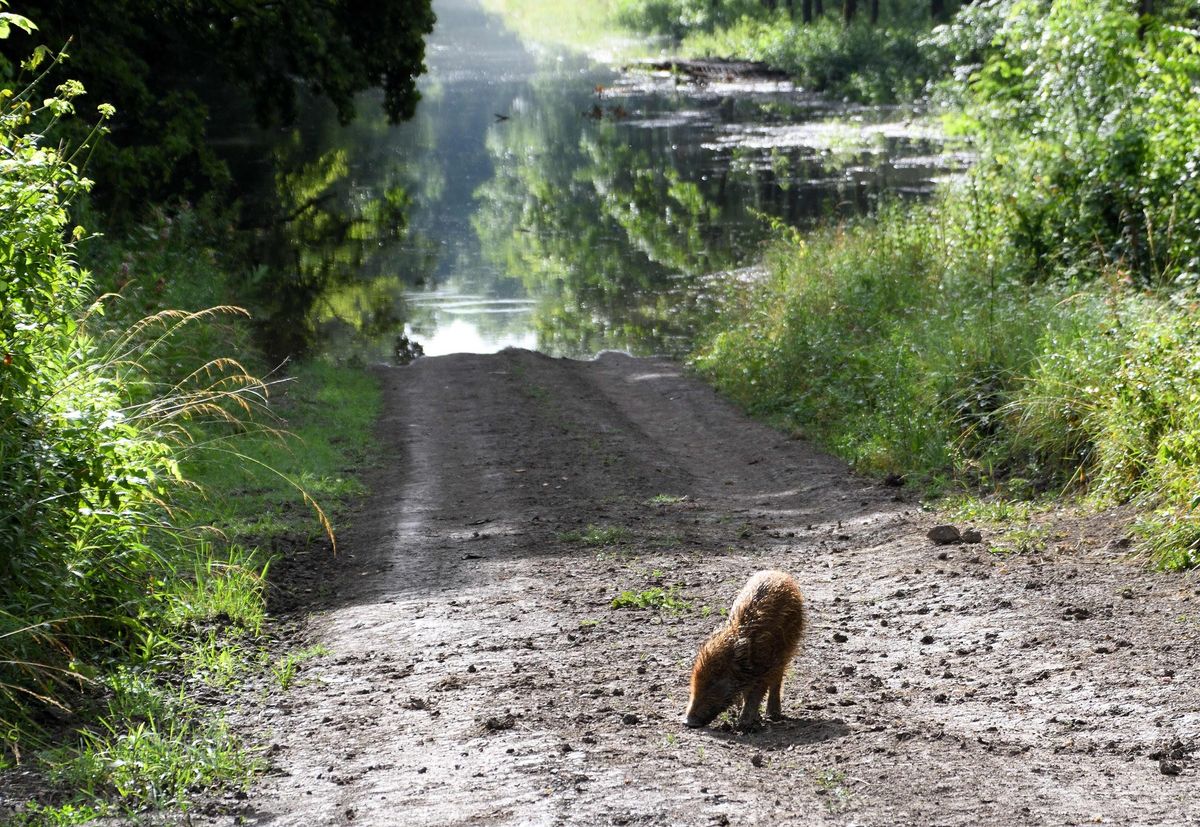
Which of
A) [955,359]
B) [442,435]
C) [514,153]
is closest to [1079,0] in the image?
[955,359]

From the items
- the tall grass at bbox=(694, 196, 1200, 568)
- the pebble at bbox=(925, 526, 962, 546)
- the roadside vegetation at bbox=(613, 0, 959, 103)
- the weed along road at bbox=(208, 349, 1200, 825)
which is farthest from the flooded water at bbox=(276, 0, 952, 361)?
the pebble at bbox=(925, 526, 962, 546)

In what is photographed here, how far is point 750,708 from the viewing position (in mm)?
5379

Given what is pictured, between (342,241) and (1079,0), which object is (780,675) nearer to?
(1079,0)

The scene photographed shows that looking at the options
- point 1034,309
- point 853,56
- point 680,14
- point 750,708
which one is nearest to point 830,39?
point 853,56

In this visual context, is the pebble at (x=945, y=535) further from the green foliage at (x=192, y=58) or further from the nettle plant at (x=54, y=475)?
the green foliage at (x=192, y=58)

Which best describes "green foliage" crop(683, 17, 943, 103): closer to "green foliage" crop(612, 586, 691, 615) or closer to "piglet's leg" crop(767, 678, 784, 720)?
"green foliage" crop(612, 586, 691, 615)

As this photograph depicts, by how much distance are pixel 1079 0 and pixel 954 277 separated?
3.77m

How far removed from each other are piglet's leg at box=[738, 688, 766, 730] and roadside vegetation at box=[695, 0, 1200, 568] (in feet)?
10.5

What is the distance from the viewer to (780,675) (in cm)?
542

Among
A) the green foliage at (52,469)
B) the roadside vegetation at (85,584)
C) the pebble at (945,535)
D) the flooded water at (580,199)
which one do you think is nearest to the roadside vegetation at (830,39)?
the flooded water at (580,199)

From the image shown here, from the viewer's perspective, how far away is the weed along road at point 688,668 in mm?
4684

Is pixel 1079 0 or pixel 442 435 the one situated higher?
pixel 1079 0

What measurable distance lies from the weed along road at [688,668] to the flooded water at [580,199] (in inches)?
437

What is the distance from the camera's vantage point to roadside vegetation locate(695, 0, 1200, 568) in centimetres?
891
